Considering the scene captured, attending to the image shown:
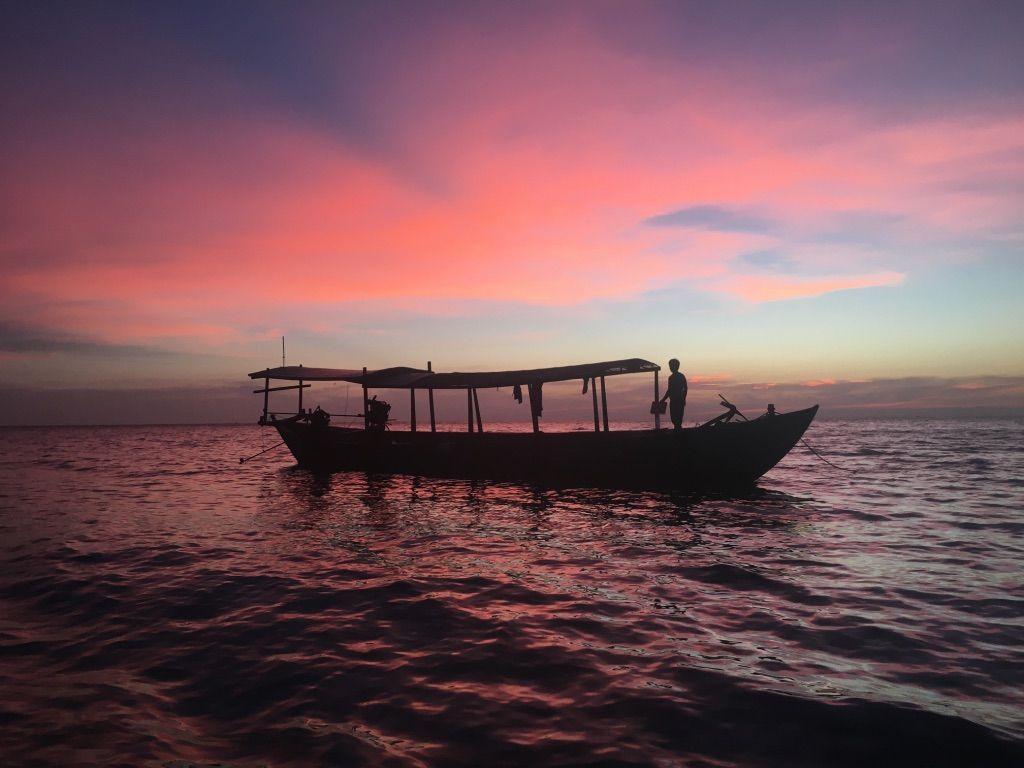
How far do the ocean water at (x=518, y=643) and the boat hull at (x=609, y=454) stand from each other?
157 inches

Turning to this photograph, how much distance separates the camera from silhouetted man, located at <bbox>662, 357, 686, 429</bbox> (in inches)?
700

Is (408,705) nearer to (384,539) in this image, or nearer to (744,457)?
(384,539)

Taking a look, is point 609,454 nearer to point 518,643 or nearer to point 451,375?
point 451,375

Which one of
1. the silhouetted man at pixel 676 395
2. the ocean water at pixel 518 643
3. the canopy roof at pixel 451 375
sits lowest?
the ocean water at pixel 518 643

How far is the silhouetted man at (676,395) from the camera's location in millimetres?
17781

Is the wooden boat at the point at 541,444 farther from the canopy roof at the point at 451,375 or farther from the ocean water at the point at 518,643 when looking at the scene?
the ocean water at the point at 518,643

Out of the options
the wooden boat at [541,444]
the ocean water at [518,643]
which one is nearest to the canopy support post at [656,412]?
the wooden boat at [541,444]

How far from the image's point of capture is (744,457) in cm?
1795

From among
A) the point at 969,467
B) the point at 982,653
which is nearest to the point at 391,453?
the point at 982,653

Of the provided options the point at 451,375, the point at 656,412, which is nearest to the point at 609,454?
the point at 656,412

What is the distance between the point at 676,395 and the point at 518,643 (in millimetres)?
12916

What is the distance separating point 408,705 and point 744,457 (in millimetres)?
15356

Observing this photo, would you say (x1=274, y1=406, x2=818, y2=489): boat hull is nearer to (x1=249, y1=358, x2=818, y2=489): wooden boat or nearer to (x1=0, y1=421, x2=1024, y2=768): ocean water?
(x1=249, y1=358, x2=818, y2=489): wooden boat

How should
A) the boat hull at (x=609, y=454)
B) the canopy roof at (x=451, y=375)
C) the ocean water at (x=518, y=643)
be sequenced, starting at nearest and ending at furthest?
the ocean water at (x=518, y=643), the boat hull at (x=609, y=454), the canopy roof at (x=451, y=375)
